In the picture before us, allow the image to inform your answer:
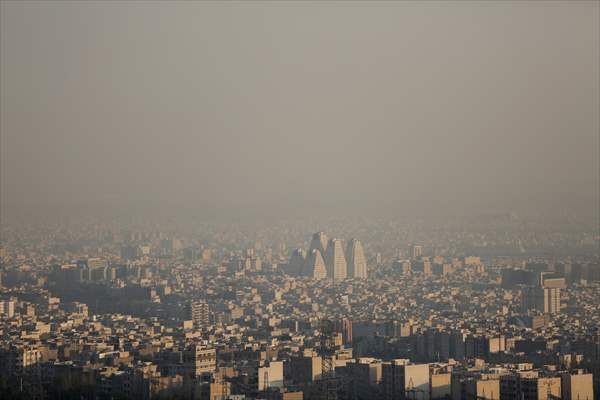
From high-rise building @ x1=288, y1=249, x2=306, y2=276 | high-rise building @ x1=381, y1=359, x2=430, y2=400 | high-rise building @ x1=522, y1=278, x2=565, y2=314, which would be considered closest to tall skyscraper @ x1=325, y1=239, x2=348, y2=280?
high-rise building @ x1=288, y1=249, x2=306, y2=276

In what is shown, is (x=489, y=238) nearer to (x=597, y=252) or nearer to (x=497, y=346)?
(x=597, y=252)

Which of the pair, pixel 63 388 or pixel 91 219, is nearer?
pixel 63 388

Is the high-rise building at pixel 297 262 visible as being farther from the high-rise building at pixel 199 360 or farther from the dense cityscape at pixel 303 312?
the high-rise building at pixel 199 360

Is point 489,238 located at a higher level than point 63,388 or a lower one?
higher

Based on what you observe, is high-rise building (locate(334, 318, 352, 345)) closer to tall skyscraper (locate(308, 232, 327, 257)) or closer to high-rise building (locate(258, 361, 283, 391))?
high-rise building (locate(258, 361, 283, 391))

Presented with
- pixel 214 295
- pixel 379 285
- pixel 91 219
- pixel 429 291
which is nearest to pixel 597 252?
pixel 429 291

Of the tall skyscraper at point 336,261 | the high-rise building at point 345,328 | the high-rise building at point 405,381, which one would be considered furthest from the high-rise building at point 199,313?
the tall skyscraper at point 336,261

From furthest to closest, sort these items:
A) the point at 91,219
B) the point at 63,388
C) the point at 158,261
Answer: the point at 158,261 → the point at 91,219 → the point at 63,388
